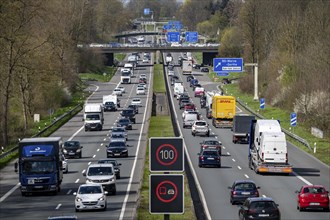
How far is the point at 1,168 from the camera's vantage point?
56531mm

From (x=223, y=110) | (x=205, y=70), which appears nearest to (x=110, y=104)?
(x=223, y=110)

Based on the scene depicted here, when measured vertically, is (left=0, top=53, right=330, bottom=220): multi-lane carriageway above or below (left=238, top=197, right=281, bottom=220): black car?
below

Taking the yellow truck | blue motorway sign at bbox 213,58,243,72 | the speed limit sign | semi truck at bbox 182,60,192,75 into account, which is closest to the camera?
the speed limit sign

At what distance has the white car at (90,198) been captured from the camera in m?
38.2

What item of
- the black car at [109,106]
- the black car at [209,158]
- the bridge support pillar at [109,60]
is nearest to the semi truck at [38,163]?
the black car at [209,158]

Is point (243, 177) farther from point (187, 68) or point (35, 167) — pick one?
point (187, 68)

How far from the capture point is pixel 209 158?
56.2 meters

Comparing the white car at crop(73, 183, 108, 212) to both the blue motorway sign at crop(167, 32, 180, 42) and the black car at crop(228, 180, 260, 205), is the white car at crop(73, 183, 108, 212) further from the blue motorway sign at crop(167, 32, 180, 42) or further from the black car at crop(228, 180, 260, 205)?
the blue motorway sign at crop(167, 32, 180, 42)

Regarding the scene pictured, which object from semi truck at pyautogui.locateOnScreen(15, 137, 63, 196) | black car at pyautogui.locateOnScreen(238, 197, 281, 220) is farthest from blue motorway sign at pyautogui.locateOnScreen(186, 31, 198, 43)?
black car at pyautogui.locateOnScreen(238, 197, 281, 220)

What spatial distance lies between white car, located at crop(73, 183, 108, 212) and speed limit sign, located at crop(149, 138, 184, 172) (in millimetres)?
23646

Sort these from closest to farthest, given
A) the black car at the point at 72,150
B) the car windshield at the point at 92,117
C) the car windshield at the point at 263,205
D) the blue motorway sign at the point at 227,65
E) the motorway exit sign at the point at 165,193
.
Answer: the motorway exit sign at the point at 165,193 < the car windshield at the point at 263,205 < the black car at the point at 72,150 < the car windshield at the point at 92,117 < the blue motorway sign at the point at 227,65

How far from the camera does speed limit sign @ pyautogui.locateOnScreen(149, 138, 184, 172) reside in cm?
1470

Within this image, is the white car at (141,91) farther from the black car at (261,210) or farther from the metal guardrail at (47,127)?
the black car at (261,210)

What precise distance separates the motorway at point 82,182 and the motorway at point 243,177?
11.2ft
